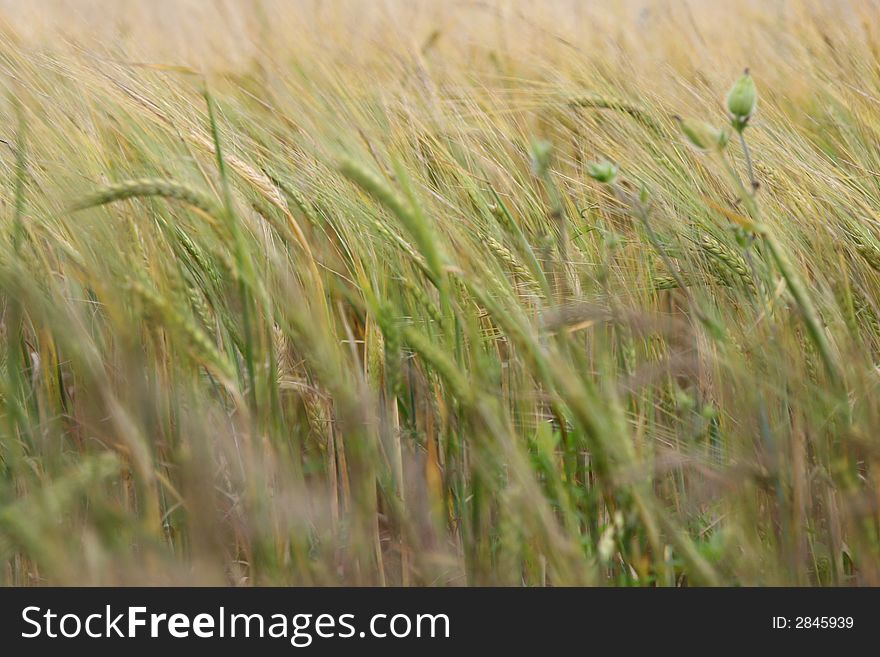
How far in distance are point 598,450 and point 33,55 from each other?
1.09 m

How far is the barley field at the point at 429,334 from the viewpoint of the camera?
2.49 feet

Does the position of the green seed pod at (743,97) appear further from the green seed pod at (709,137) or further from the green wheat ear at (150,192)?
the green wheat ear at (150,192)

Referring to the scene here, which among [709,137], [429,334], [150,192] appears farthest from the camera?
[429,334]

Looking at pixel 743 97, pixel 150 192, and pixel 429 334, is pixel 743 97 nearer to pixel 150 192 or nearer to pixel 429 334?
pixel 429 334

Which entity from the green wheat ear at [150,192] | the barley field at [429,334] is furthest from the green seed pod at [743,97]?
the green wheat ear at [150,192]

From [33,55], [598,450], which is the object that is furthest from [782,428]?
[33,55]

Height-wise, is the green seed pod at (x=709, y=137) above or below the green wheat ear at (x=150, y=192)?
above

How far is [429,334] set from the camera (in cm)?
100

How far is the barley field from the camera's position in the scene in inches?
29.8

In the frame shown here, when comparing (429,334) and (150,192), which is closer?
(150,192)

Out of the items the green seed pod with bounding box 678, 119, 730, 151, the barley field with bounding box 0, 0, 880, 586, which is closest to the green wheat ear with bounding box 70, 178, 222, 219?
the barley field with bounding box 0, 0, 880, 586

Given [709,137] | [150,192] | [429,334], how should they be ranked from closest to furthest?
[150,192]
[709,137]
[429,334]

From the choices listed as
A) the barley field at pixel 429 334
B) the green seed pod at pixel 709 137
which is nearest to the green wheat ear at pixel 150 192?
the barley field at pixel 429 334

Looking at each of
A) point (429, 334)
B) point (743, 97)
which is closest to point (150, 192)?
point (429, 334)
